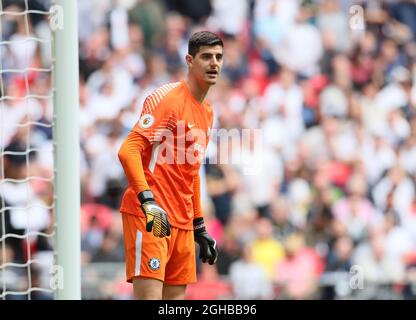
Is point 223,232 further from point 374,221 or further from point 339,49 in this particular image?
point 339,49

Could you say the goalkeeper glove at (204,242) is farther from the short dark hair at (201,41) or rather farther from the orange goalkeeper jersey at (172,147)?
the short dark hair at (201,41)

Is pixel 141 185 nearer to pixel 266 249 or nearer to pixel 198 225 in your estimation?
pixel 198 225

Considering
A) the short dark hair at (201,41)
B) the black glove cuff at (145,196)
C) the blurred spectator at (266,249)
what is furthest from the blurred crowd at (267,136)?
the black glove cuff at (145,196)

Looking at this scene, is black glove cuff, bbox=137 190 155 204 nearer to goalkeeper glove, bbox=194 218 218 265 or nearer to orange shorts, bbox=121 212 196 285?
orange shorts, bbox=121 212 196 285

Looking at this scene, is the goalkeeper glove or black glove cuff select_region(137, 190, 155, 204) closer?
black glove cuff select_region(137, 190, 155, 204)

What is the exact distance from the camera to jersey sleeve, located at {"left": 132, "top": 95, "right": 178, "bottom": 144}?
22.2 ft

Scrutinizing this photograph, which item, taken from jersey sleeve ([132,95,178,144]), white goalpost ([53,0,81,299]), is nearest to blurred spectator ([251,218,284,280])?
white goalpost ([53,0,81,299])

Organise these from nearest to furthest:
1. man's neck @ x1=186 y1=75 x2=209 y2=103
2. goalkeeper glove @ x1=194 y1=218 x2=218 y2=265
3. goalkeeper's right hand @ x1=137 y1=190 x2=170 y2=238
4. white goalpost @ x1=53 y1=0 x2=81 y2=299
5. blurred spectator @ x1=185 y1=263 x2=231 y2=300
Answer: goalkeeper's right hand @ x1=137 y1=190 x2=170 y2=238 → man's neck @ x1=186 y1=75 x2=209 y2=103 → goalkeeper glove @ x1=194 y1=218 x2=218 y2=265 → white goalpost @ x1=53 y1=0 x2=81 y2=299 → blurred spectator @ x1=185 y1=263 x2=231 y2=300

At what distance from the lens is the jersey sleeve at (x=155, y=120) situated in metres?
6.78

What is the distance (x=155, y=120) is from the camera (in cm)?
680

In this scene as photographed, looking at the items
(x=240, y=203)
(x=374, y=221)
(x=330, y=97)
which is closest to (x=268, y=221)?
(x=240, y=203)

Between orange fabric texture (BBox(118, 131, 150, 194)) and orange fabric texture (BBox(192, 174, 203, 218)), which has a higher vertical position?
A: orange fabric texture (BBox(118, 131, 150, 194))

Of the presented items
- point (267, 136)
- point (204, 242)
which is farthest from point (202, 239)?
point (267, 136)
